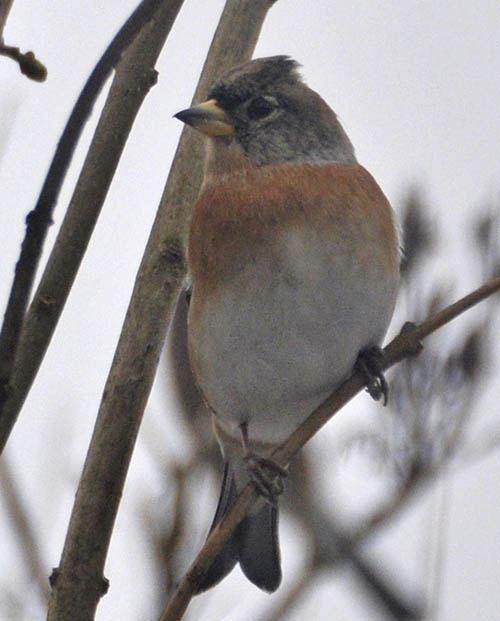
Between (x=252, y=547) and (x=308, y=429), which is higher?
(x=308, y=429)

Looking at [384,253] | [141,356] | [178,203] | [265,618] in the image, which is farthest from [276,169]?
[265,618]

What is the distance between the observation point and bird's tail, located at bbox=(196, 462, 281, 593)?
4083 millimetres

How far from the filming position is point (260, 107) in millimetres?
4652

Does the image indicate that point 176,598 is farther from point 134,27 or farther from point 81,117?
point 134,27

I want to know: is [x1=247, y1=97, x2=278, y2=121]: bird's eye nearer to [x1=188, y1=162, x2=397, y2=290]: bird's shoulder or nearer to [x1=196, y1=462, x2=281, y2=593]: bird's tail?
[x1=188, y1=162, x2=397, y2=290]: bird's shoulder

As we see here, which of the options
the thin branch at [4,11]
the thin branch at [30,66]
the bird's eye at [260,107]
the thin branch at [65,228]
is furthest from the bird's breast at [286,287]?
the thin branch at [4,11]

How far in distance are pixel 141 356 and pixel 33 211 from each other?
1089mm

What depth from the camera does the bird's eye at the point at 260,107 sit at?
4.62 m

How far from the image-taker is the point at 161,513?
3.26 m

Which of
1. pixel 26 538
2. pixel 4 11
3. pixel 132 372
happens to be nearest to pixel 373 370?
pixel 132 372

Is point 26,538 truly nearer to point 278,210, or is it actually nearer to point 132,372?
point 132,372

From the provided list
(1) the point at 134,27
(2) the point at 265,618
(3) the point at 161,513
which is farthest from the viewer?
(3) the point at 161,513

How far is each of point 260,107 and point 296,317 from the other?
4.09ft

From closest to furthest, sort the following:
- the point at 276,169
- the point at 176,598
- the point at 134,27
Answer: the point at 134,27
the point at 176,598
the point at 276,169
